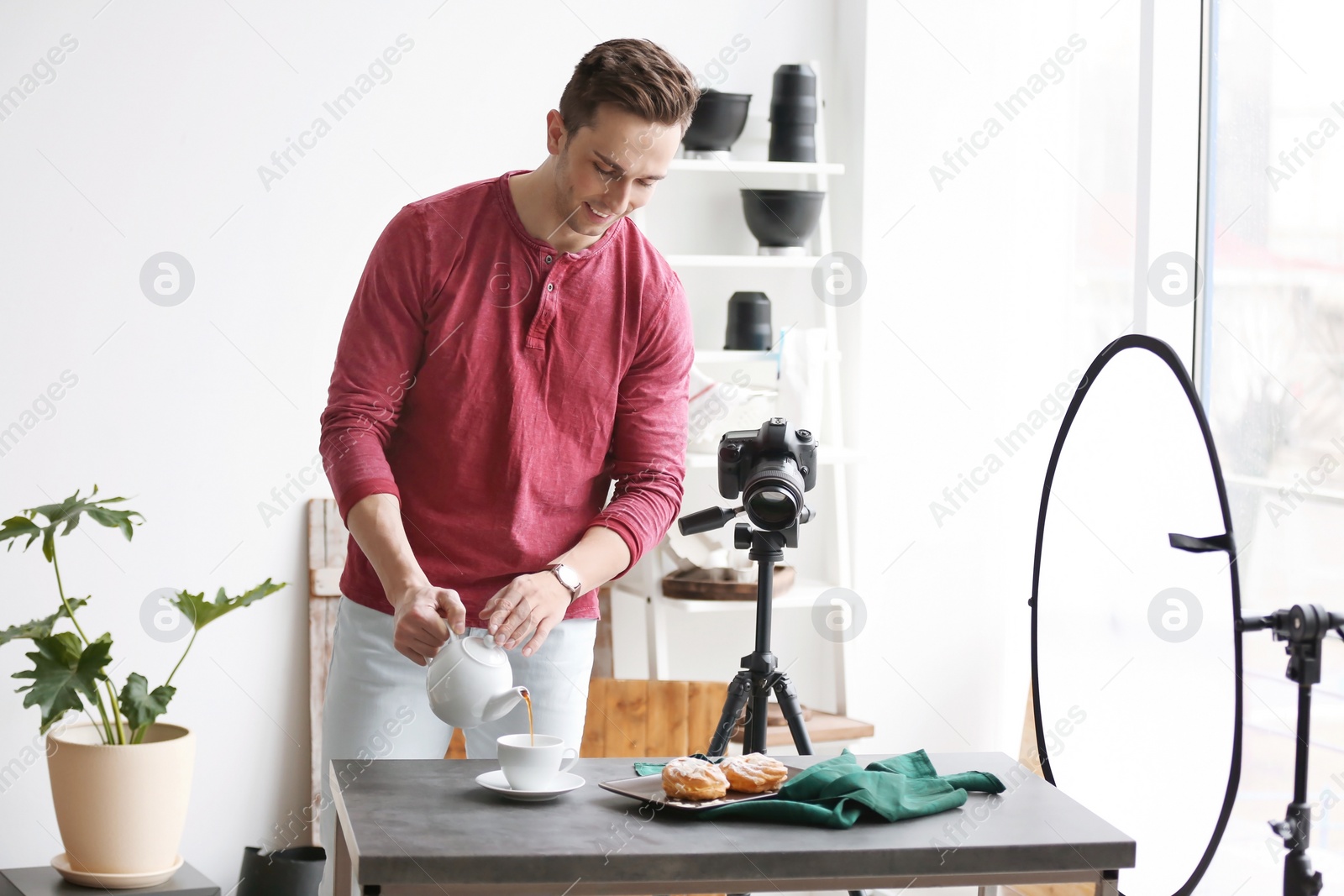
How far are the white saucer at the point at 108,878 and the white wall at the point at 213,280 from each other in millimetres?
316

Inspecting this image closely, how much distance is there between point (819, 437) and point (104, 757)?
1.67 m

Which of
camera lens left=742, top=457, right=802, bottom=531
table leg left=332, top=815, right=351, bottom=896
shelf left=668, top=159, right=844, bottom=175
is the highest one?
shelf left=668, top=159, right=844, bottom=175

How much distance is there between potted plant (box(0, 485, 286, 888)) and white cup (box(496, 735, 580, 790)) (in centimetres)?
110

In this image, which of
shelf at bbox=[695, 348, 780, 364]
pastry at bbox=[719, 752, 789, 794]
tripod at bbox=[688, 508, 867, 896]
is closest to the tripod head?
pastry at bbox=[719, 752, 789, 794]

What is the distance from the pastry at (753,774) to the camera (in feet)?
4.86

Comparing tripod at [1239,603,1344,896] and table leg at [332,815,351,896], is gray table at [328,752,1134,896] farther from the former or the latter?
tripod at [1239,603,1344,896]

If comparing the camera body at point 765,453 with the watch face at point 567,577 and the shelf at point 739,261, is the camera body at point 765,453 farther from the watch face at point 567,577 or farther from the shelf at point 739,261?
the shelf at point 739,261

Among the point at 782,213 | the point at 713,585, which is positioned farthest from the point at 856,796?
the point at 782,213

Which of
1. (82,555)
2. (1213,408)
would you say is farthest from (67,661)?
(1213,408)

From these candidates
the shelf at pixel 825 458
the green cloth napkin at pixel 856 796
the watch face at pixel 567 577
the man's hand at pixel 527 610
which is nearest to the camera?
the green cloth napkin at pixel 856 796

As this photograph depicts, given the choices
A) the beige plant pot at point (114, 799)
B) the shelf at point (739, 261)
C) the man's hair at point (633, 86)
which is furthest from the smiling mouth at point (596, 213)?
the beige plant pot at point (114, 799)

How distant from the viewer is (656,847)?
128 centimetres

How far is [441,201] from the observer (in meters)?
1.86

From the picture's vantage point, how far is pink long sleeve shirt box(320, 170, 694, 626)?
181 cm
